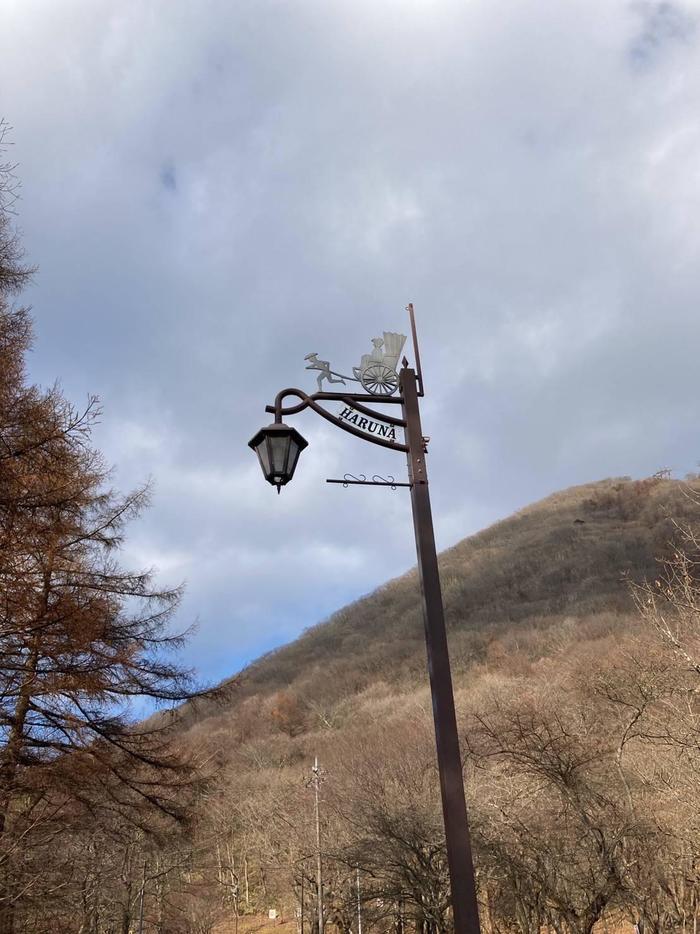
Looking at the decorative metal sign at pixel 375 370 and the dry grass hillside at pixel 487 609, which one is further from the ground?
the dry grass hillside at pixel 487 609

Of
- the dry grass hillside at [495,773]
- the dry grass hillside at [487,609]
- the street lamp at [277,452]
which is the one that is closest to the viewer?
the street lamp at [277,452]

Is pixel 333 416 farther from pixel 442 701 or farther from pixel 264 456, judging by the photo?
pixel 442 701

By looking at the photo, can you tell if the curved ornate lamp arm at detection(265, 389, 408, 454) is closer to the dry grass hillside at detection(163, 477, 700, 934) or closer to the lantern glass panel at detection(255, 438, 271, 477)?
the lantern glass panel at detection(255, 438, 271, 477)

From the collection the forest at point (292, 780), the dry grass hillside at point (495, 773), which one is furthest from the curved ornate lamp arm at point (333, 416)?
the dry grass hillside at point (495, 773)

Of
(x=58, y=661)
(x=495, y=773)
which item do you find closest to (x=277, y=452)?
(x=58, y=661)

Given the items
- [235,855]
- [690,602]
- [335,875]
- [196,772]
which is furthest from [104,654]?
[235,855]

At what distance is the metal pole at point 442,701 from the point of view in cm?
367

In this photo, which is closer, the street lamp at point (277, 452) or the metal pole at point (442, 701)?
the metal pole at point (442, 701)

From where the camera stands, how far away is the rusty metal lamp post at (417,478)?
370 centimetres

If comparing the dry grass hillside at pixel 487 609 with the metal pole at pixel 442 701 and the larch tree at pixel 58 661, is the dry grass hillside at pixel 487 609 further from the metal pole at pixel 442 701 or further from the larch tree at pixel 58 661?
the metal pole at pixel 442 701

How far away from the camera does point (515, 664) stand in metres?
52.3

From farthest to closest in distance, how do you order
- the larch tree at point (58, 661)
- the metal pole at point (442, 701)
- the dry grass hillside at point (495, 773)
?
the dry grass hillside at point (495, 773)
the larch tree at point (58, 661)
the metal pole at point (442, 701)

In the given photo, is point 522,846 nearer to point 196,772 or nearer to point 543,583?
point 196,772

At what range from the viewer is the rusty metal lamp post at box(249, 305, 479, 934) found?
3.70m
